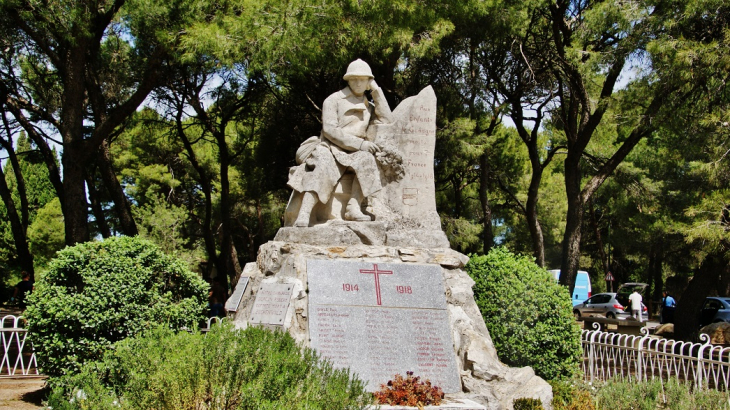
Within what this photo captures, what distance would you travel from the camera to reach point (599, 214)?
96.1 ft

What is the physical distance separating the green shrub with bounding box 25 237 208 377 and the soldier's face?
2810mm

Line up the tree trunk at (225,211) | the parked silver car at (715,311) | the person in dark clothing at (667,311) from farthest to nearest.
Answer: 1. the person in dark clothing at (667,311)
2. the parked silver car at (715,311)
3. the tree trunk at (225,211)

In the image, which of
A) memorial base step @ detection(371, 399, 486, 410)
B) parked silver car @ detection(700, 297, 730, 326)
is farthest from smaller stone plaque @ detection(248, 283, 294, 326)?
parked silver car @ detection(700, 297, 730, 326)

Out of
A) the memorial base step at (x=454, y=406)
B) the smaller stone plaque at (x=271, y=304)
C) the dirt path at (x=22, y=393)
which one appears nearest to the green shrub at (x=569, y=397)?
the memorial base step at (x=454, y=406)

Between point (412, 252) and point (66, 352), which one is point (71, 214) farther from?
point (412, 252)

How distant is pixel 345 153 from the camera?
308 inches

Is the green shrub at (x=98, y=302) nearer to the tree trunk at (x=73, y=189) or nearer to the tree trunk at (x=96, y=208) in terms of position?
the tree trunk at (x=73, y=189)

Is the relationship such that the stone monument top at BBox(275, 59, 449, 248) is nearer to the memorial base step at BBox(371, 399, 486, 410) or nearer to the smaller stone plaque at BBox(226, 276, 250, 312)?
the smaller stone plaque at BBox(226, 276, 250, 312)

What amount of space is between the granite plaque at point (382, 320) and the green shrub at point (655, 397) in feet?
6.02

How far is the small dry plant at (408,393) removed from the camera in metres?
5.90

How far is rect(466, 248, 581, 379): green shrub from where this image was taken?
7355 mm

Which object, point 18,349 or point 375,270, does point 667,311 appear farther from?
point 18,349

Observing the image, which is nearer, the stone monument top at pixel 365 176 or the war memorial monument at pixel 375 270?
the war memorial monument at pixel 375 270

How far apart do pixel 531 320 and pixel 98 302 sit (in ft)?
14.7
